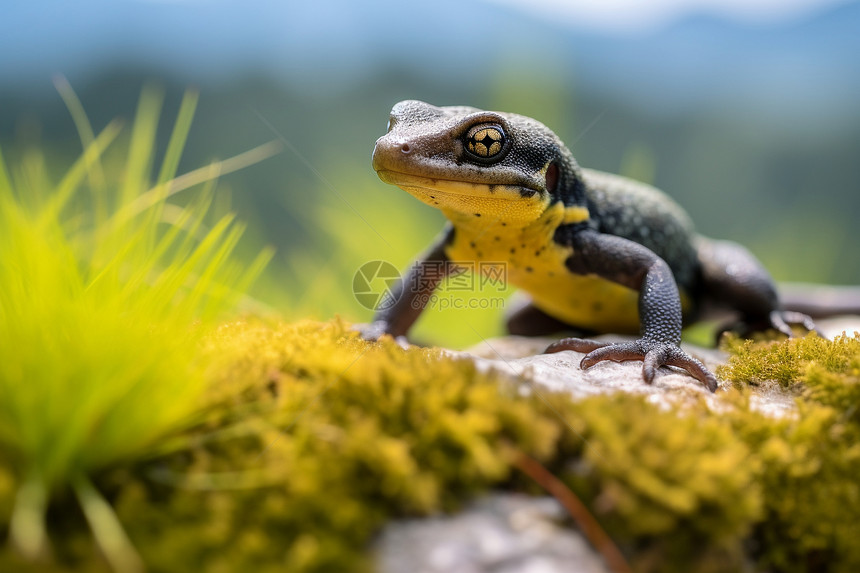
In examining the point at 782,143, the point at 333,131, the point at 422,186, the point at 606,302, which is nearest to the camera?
the point at 422,186

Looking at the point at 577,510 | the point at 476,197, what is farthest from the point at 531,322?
the point at 577,510

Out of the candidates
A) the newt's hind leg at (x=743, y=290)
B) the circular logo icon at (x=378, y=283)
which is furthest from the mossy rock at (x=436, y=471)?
the newt's hind leg at (x=743, y=290)

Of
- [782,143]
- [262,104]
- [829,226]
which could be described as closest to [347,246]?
[829,226]

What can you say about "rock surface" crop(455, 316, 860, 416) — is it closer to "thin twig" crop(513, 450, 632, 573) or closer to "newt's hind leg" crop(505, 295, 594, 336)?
"thin twig" crop(513, 450, 632, 573)

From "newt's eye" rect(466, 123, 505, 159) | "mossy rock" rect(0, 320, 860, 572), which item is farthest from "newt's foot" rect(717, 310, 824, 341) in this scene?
"newt's eye" rect(466, 123, 505, 159)

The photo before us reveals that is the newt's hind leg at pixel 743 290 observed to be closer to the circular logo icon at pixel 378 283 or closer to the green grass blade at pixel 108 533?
the circular logo icon at pixel 378 283

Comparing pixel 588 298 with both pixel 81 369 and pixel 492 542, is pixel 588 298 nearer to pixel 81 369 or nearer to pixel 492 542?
pixel 492 542

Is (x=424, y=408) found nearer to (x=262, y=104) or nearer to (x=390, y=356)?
(x=390, y=356)
